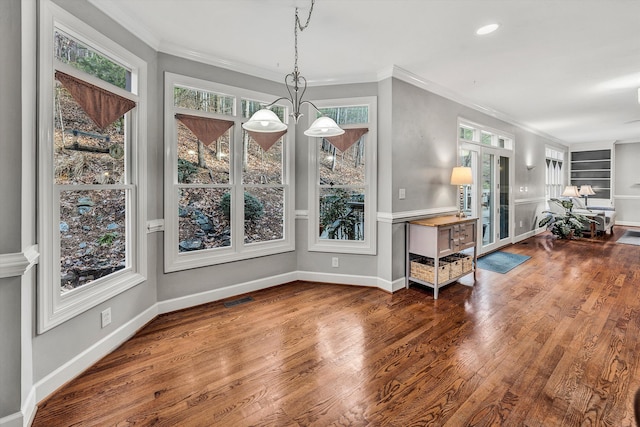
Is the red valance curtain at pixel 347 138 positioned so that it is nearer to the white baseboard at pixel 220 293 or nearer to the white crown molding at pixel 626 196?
the white baseboard at pixel 220 293

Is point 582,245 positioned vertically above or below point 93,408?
above

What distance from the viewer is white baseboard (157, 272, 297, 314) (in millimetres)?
3020

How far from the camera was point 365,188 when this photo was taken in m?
3.79

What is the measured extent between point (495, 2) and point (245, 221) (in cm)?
310

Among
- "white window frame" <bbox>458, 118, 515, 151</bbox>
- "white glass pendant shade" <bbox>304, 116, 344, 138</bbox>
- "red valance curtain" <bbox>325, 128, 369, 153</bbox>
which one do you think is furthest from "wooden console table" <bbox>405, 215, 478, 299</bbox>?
"white glass pendant shade" <bbox>304, 116, 344, 138</bbox>

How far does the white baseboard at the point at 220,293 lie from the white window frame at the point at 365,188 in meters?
0.57

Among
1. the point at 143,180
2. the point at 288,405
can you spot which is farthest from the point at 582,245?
the point at 143,180

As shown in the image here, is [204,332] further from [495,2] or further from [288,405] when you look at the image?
[495,2]

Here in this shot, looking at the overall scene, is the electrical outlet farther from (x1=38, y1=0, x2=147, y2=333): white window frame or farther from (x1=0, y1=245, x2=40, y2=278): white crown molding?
(x1=0, y1=245, x2=40, y2=278): white crown molding

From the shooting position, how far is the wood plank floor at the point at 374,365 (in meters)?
1.69

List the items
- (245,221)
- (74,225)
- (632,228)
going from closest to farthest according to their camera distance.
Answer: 1. (74,225)
2. (245,221)
3. (632,228)

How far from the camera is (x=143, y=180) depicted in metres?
2.68

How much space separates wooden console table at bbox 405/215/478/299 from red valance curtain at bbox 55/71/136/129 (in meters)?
3.22

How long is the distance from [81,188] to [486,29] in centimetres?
358
